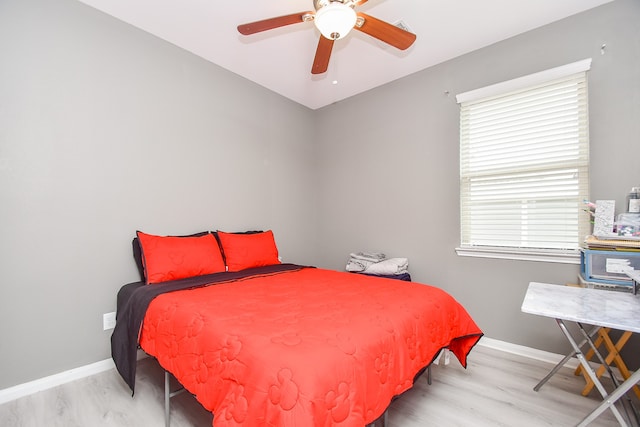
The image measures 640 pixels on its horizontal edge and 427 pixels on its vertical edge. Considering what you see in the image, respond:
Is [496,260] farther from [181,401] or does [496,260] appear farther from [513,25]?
[181,401]

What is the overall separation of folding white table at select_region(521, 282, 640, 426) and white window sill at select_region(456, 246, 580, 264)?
2.07 feet

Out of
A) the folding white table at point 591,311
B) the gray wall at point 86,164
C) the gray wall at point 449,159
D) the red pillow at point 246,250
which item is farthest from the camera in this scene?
the red pillow at point 246,250

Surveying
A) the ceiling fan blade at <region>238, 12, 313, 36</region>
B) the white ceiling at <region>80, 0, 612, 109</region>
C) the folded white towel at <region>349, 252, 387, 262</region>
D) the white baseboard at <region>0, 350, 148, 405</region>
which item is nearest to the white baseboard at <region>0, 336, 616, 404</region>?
the white baseboard at <region>0, 350, 148, 405</region>

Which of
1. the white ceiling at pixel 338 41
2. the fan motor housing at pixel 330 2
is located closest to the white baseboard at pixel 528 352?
the white ceiling at pixel 338 41

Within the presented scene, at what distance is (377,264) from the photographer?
9.72 ft

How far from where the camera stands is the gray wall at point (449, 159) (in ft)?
6.66

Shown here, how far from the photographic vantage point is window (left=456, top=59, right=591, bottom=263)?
2.17 metres

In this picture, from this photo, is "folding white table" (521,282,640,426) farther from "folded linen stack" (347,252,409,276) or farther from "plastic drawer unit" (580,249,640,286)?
"folded linen stack" (347,252,409,276)

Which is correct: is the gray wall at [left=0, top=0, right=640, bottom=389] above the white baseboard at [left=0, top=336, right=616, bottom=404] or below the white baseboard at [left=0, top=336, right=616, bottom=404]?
above

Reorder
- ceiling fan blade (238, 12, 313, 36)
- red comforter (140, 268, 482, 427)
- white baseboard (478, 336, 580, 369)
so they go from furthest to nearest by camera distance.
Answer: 1. white baseboard (478, 336, 580, 369)
2. ceiling fan blade (238, 12, 313, 36)
3. red comforter (140, 268, 482, 427)

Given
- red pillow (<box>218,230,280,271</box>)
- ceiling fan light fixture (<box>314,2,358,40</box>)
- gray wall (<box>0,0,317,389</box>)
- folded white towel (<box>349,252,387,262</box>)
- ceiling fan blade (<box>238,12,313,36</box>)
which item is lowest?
folded white towel (<box>349,252,387,262</box>)

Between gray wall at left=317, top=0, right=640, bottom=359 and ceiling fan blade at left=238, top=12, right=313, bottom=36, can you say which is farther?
gray wall at left=317, top=0, right=640, bottom=359

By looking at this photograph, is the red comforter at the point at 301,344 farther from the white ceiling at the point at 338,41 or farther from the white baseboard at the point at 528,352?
the white ceiling at the point at 338,41

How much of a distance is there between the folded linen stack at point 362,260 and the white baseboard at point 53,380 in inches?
92.7
